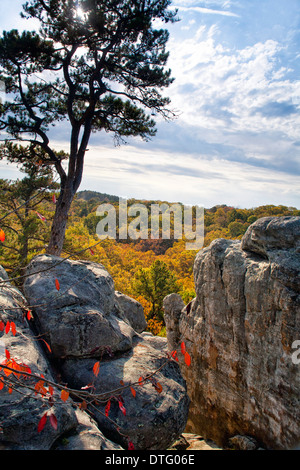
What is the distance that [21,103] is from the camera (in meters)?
11.5

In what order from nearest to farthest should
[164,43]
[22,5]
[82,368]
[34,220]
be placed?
[82,368] → [22,5] → [164,43] → [34,220]

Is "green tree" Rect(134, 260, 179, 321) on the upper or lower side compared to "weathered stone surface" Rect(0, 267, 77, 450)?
lower

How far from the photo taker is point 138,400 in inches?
207

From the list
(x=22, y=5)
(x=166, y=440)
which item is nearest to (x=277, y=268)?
(x=166, y=440)

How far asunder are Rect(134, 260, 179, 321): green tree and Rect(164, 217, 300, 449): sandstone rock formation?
32.7 feet

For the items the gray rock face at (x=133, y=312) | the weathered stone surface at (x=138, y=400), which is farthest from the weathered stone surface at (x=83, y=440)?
the gray rock face at (x=133, y=312)

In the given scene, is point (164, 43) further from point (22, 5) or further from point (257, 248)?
point (257, 248)

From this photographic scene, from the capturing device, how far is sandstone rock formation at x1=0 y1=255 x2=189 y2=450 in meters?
3.79

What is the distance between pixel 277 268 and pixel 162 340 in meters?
5.70

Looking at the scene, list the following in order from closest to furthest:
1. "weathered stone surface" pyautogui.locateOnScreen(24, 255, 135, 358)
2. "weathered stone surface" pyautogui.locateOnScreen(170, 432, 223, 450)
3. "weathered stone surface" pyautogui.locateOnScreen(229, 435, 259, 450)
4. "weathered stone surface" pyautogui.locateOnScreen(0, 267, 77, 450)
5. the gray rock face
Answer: "weathered stone surface" pyautogui.locateOnScreen(0, 267, 77, 450), "weathered stone surface" pyautogui.locateOnScreen(24, 255, 135, 358), "weathered stone surface" pyautogui.locateOnScreen(229, 435, 259, 450), "weathered stone surface" pyautogui.locateOnScreen(170, 432, 223, 450), the gray rock face

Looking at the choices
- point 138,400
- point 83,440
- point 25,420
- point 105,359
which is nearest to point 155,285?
point 105,359

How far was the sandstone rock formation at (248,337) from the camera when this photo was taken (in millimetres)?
5477

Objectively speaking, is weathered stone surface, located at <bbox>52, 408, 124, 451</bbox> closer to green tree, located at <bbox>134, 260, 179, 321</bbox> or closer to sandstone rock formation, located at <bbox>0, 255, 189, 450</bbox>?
sandstone rock formation, located at <bbox>0, 255, 189, 450</bbox>

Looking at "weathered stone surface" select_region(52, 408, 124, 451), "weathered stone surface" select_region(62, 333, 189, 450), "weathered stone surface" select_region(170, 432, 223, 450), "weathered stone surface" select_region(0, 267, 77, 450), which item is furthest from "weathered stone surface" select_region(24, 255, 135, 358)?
"weathered stone surface" select_region(170, 432, 223, 450)
